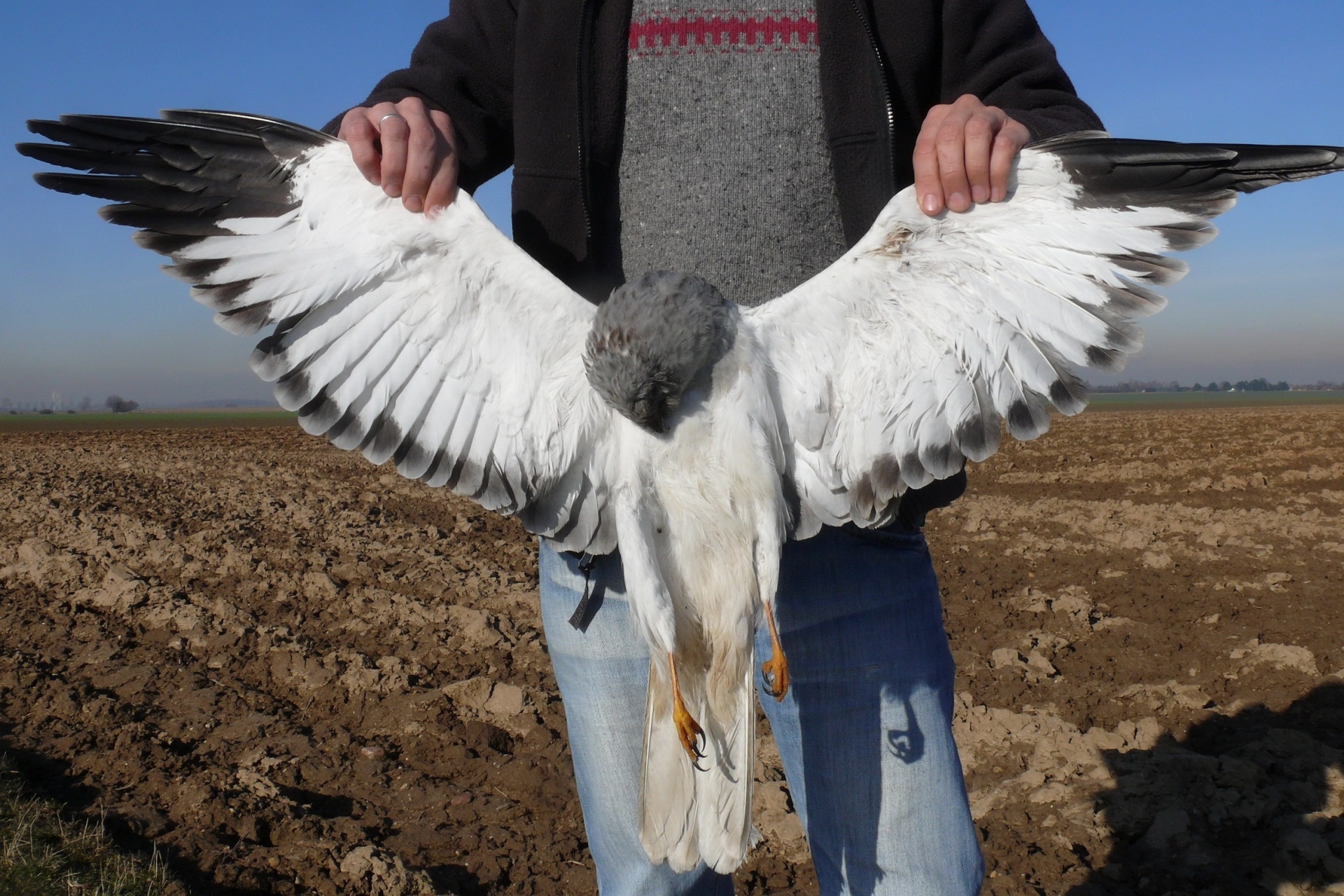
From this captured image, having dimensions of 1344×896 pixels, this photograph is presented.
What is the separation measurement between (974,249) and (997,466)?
15.6 meters

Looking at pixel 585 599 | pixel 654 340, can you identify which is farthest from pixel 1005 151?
pixel 585 599

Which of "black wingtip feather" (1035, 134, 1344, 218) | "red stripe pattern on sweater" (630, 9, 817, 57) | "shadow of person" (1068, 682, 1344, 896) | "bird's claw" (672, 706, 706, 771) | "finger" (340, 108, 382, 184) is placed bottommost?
"shadow of person" (1068, 682, 1344, 896)

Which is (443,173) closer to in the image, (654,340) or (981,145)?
(654,340)

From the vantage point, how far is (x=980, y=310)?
2299 millimetres

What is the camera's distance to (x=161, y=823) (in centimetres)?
429

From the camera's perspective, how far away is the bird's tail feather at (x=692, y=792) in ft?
7.57

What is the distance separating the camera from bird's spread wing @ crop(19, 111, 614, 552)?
2.31m

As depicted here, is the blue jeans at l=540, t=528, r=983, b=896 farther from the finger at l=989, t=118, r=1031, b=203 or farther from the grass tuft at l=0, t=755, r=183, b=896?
the grass tuft at l=0, t=755, r=183, b=896

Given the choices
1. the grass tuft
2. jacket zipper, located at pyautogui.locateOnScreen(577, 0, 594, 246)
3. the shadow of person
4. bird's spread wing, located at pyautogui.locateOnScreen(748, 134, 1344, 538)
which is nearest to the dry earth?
the shadow of person

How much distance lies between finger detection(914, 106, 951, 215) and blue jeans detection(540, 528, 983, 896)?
82 centimetres

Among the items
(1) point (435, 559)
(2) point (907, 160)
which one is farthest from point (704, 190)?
(1) point (435, 559)

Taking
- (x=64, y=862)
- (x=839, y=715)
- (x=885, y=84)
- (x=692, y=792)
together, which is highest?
(x=885, y=84)

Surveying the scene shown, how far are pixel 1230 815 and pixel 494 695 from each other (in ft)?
13.1

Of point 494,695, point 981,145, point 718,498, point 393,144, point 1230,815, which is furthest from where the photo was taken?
point 494,695
